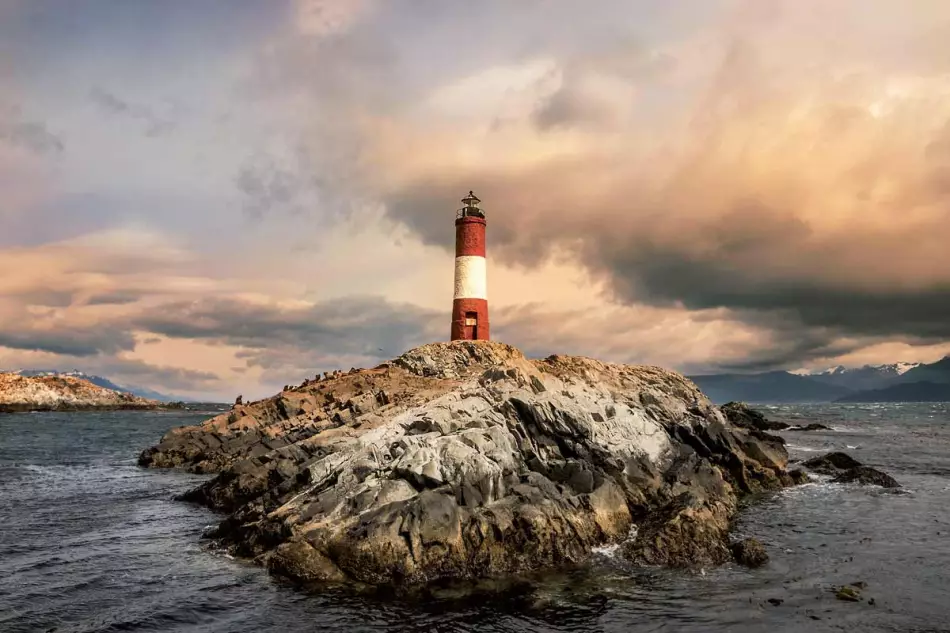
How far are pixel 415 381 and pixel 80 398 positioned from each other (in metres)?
112

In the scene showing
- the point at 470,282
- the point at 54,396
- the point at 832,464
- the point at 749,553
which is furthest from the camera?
the point at 54,396

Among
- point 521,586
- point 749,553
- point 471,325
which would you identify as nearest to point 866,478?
point 749,553

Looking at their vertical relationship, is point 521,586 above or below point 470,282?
below

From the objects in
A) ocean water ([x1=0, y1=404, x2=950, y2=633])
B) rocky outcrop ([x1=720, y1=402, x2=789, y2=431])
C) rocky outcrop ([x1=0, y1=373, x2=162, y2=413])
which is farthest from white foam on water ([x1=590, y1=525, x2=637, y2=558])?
rocky outcrop ([x1=0, y1=373, x2=162, y2=413])

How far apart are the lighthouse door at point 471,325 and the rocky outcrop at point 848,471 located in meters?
24.2

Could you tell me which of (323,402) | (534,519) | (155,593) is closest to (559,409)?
(534,519)

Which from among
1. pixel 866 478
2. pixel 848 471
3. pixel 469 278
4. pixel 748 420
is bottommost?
pixel 866 478

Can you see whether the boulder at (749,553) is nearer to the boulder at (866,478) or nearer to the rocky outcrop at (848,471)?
the boulder at (866,478)

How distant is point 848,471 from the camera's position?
35344mm

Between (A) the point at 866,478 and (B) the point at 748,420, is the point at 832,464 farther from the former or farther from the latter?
(B) the point at 748,420

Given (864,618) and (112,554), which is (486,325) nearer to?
(112,554)

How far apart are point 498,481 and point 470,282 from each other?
29.6 m

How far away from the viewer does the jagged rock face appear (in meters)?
19.1

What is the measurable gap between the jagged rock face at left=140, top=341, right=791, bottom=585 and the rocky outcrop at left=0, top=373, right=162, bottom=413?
106503 mm
